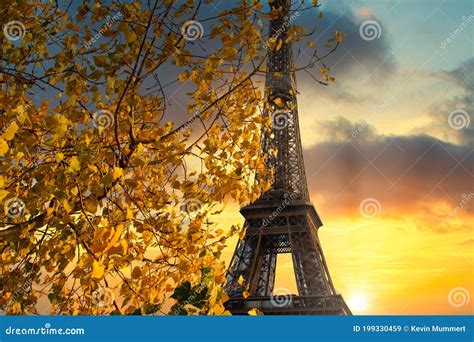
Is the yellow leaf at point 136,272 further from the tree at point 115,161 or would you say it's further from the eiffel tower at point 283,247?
the eiffel tower at point 283,247

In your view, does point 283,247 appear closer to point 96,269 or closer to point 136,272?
point 136,272

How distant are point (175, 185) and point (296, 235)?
106 feet

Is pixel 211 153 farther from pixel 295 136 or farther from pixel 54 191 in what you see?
pixel 295 136

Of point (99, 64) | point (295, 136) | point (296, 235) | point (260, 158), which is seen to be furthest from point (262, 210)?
point (99, 64)

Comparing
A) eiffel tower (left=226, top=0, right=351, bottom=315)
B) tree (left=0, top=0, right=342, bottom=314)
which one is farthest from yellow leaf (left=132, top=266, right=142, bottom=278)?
eiffel tower (left=226, top=0, right=351, bottom=315)

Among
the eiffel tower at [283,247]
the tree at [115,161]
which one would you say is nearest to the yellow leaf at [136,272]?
the tree at [115,161]

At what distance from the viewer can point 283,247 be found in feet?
123

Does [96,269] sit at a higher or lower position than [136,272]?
lower

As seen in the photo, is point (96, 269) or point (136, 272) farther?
point (136, 272)

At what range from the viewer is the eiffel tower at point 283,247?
3428 centimetres

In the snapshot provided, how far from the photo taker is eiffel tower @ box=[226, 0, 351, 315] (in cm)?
3428

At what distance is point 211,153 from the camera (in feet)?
16.7

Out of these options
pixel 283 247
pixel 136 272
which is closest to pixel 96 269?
pixel 136 272

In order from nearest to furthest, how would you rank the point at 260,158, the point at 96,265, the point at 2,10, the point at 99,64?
the point at 96,265, the point at 99,64, the point at 2,10, the point at 260,158
